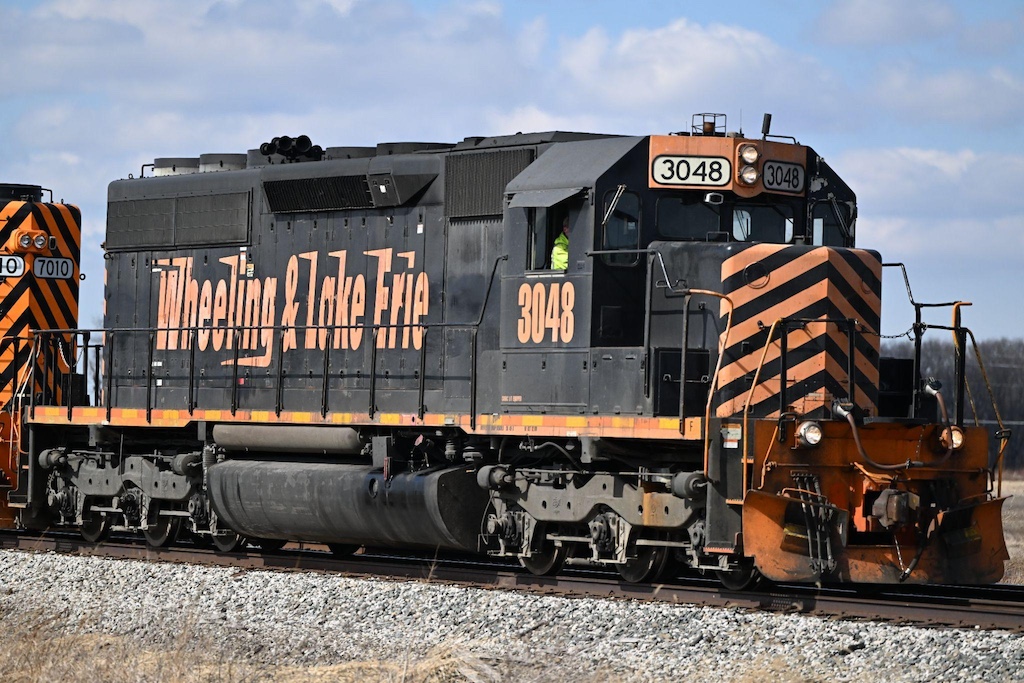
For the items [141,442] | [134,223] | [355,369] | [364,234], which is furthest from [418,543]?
[134,223]

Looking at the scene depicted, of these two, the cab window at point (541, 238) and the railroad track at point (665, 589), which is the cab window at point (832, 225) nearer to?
the cab window at point (541, 238)

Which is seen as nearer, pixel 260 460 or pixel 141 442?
pixel 260 460

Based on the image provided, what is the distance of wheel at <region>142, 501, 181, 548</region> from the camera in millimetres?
14891

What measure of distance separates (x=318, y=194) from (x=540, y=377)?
3.80 metres

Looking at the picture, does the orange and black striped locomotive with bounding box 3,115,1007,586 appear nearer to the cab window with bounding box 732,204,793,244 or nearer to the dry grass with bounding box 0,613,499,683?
the cab window with bounding box 732,204,793,244

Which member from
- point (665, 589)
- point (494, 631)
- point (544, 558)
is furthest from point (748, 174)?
point (494, 631)

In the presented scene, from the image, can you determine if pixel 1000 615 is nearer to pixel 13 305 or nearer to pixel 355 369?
pixel 355 369

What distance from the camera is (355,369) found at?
544 inches

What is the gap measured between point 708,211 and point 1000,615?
148 inches

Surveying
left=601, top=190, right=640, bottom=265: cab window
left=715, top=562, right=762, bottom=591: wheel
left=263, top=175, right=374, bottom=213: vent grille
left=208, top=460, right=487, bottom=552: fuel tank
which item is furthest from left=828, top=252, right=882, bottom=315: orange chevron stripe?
left=263, top=175, right=374, bottom=213: vent grille

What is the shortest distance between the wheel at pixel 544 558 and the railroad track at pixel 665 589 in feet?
0.36

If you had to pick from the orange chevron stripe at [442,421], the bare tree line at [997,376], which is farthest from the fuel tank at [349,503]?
the bare tree line at [997,376]

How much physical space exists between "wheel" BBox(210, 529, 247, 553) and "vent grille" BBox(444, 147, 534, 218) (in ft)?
13.2

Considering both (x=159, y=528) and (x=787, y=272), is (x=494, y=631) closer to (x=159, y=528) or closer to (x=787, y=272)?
(x=787, y=272)
